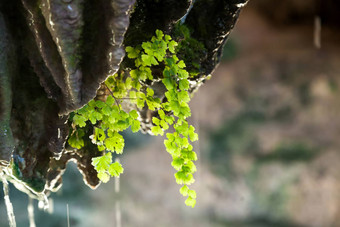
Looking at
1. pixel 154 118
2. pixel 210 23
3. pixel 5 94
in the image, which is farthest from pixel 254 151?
pixel 5 94

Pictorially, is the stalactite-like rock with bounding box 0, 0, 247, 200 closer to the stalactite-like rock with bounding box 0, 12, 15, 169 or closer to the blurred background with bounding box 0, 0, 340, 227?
the stalactite-like rock with bounding box 0, 12, 15, 169

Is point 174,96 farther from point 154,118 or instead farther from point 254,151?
point 254,151

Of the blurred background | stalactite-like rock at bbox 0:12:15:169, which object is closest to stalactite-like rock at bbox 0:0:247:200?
stalactite-like rock at bbox 0:12:15:169

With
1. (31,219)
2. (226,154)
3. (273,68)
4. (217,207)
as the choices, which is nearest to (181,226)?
(217,207)

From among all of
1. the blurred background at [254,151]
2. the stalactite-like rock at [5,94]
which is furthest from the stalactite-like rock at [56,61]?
the blurred background at [254,151]

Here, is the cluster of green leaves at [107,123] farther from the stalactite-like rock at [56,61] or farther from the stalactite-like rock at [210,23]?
the stalactite-like rock at [210,23]

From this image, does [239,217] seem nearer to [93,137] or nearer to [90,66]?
[93,137]
